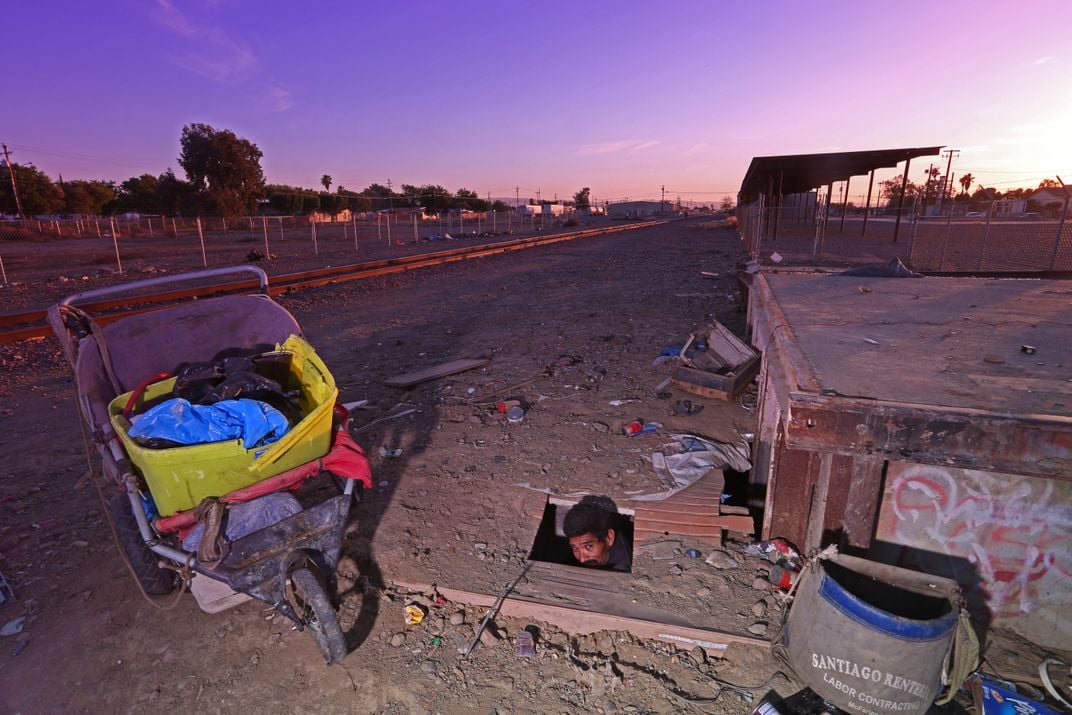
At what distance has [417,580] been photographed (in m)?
3.08

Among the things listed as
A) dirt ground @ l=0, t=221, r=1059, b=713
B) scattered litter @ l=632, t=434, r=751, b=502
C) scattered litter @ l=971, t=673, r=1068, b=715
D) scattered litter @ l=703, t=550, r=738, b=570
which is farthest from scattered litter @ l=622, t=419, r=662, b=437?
scattered litter @ l=971, t=673, r=1068, b=715

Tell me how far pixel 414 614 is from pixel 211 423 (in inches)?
56.0

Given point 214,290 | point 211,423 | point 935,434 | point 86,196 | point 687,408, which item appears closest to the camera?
point 935,434

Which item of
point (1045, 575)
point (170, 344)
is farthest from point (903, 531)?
point (170, 344)

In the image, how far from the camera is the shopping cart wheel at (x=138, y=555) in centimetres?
288

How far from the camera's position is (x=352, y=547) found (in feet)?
11.0

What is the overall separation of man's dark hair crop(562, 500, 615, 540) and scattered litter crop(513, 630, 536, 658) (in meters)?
0.97

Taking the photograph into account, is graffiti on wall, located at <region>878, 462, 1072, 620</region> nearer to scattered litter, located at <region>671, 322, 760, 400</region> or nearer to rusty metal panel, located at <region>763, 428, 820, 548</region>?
rusty metal panel, located at <region>763, 428, 820, 548</region>

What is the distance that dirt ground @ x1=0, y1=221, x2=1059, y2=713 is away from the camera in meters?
2.41

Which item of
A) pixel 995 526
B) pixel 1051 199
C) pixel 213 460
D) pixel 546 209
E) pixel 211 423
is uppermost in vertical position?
pixel 546 209

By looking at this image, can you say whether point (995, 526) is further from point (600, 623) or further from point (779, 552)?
point (600, 623)

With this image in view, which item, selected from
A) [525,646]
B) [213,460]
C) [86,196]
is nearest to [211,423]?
[213,460]

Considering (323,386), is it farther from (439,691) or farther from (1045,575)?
(1045,575)

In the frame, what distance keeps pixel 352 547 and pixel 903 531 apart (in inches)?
123
